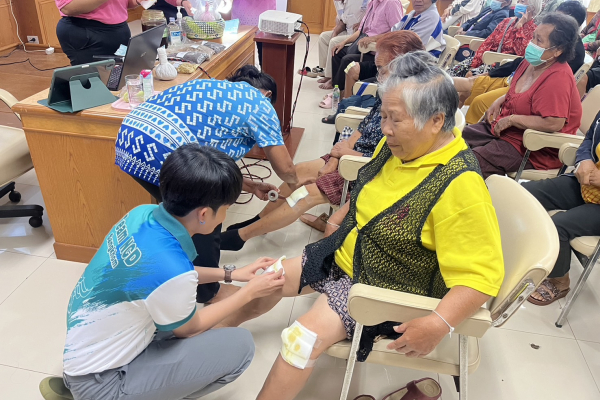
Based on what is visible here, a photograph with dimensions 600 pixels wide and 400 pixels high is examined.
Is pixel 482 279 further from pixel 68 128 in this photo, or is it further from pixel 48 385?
pixel 68 128

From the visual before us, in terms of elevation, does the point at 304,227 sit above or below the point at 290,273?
below

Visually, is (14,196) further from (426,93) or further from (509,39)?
(509,39)

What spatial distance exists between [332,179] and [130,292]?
4.09 feet

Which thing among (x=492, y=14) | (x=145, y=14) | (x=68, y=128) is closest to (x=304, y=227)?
(x=68, y=128)

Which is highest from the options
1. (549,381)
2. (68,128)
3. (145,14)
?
(145,14)

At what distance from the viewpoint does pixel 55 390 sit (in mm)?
1251

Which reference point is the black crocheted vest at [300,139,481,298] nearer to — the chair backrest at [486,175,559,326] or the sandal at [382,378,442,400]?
the chair backrest at [486,175,559,326]

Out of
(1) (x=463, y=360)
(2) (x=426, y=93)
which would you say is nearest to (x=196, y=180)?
(2) (x=426, y=93)

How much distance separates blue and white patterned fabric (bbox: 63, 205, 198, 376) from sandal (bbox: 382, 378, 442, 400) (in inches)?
33.4

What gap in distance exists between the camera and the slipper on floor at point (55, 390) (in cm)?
125

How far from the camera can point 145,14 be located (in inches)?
108

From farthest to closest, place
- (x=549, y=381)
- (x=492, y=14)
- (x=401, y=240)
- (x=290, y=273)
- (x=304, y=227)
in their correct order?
(x=492, y=14), (x=304, y=227), (x=549, y=381), (x=290, y=273), (x=401, y=240)

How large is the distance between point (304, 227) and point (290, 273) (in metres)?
1.06

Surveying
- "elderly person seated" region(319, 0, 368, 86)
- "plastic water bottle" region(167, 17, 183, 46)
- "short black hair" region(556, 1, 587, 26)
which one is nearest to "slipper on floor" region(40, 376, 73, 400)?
"plastic water bottle" region(167, 17, 183, 46)
